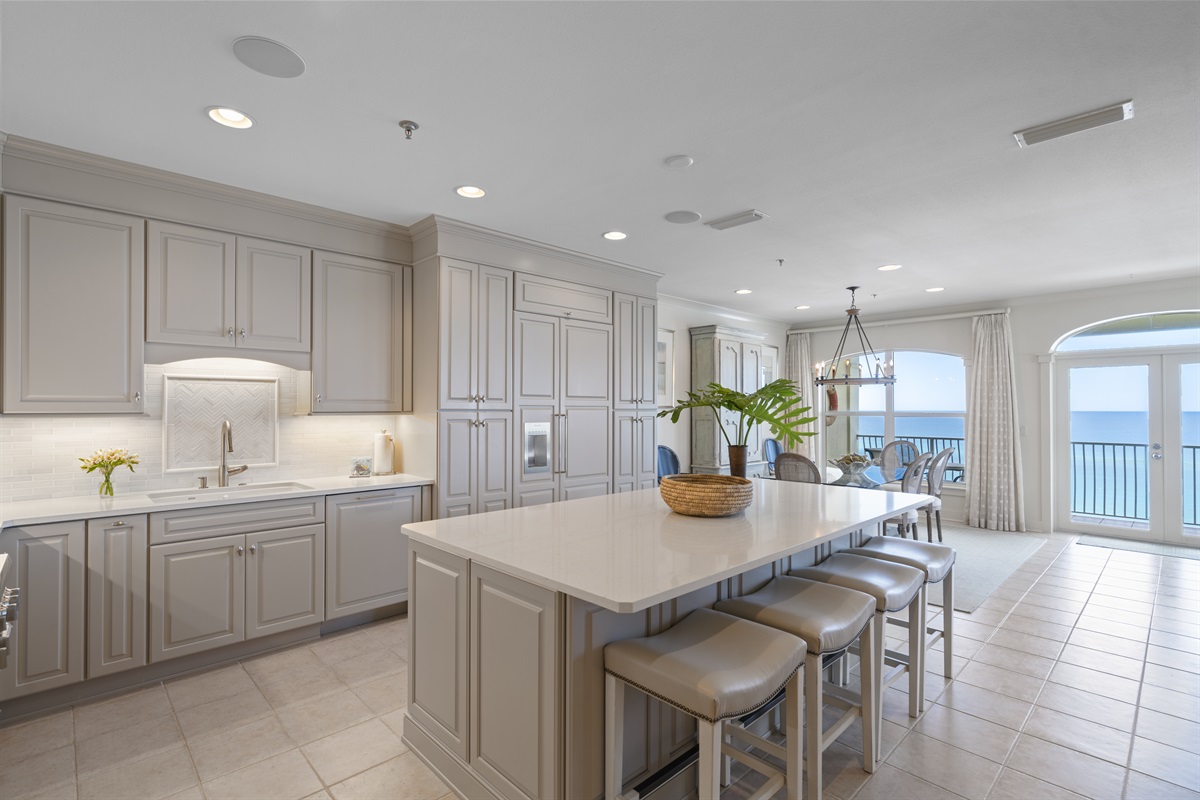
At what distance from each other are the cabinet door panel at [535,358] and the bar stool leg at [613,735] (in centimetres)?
275

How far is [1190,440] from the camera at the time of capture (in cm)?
556

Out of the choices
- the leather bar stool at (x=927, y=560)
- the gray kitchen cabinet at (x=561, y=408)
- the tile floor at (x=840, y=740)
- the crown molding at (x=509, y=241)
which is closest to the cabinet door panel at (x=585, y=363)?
the gray kitchen cabinet at (x=561, y=408)

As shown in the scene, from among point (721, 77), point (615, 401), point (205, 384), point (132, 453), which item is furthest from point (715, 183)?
point (132, 453)

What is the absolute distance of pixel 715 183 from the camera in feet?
10.2

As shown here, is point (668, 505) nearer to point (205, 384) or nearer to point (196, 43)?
point (196, 43)

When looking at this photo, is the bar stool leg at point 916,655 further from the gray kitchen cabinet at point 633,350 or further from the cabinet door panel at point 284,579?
the cabinet door panel at point 284,579

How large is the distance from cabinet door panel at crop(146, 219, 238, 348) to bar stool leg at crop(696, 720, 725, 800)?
3229 mm

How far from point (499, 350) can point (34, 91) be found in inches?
100

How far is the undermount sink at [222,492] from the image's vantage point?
3.04 meters

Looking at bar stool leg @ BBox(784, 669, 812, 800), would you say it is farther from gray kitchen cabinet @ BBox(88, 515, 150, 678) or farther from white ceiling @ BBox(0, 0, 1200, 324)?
gray kitchen cabinet @ BBox(88, 515, 150, 678)

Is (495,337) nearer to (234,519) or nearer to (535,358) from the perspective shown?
(535,358)

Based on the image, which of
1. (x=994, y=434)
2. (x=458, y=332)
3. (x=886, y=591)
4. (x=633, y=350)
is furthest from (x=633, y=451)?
(x=994, y=434)

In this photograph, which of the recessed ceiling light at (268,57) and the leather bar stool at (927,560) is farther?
the leather bar stool at (927,560)

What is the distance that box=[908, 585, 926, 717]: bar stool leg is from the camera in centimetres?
254
